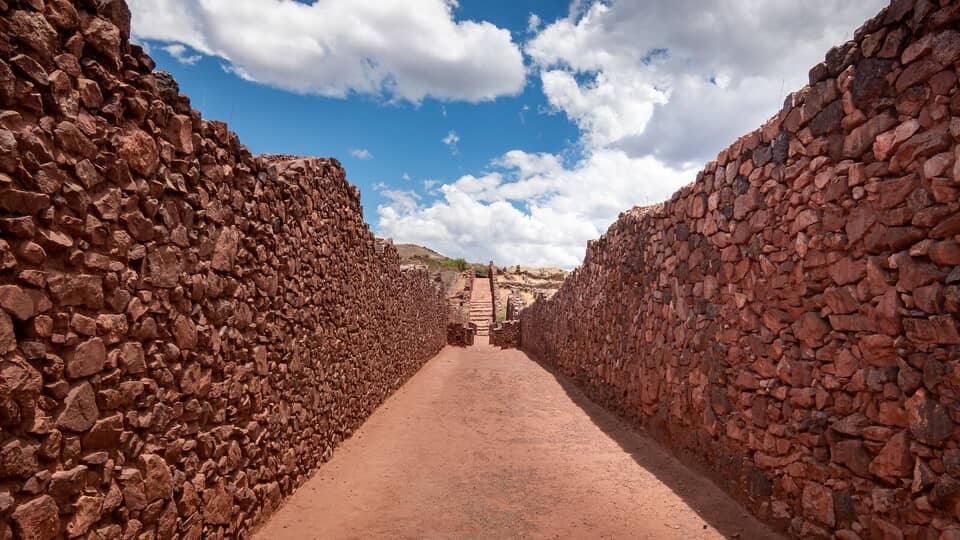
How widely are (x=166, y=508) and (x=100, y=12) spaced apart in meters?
2.90

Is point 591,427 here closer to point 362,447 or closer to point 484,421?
point 484,421

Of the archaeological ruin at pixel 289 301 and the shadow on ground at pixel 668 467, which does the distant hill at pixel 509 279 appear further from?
the archaeological ruin at pixel 289 301

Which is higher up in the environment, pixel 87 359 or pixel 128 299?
pixel 128 299

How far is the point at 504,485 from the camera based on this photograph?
600 cm

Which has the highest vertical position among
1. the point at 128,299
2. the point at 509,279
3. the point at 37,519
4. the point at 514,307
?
the point at 509,279

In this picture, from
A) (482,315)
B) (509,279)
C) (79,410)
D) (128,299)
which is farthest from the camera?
(509,279)

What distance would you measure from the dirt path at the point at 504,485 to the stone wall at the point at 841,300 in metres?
0.59

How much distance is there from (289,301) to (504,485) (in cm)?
305

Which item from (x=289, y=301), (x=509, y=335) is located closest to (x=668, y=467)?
(x=289, y=301)

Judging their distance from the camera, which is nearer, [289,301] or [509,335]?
[289,301]

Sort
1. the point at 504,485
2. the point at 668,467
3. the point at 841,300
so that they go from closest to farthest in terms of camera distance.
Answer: the point at 841,300, the point at 504,485, the point at 668,467

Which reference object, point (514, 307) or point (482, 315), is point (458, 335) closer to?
point (514, 307)

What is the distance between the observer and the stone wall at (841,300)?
3273 millimetres

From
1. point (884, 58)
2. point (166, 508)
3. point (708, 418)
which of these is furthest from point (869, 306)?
point (166, 508)
